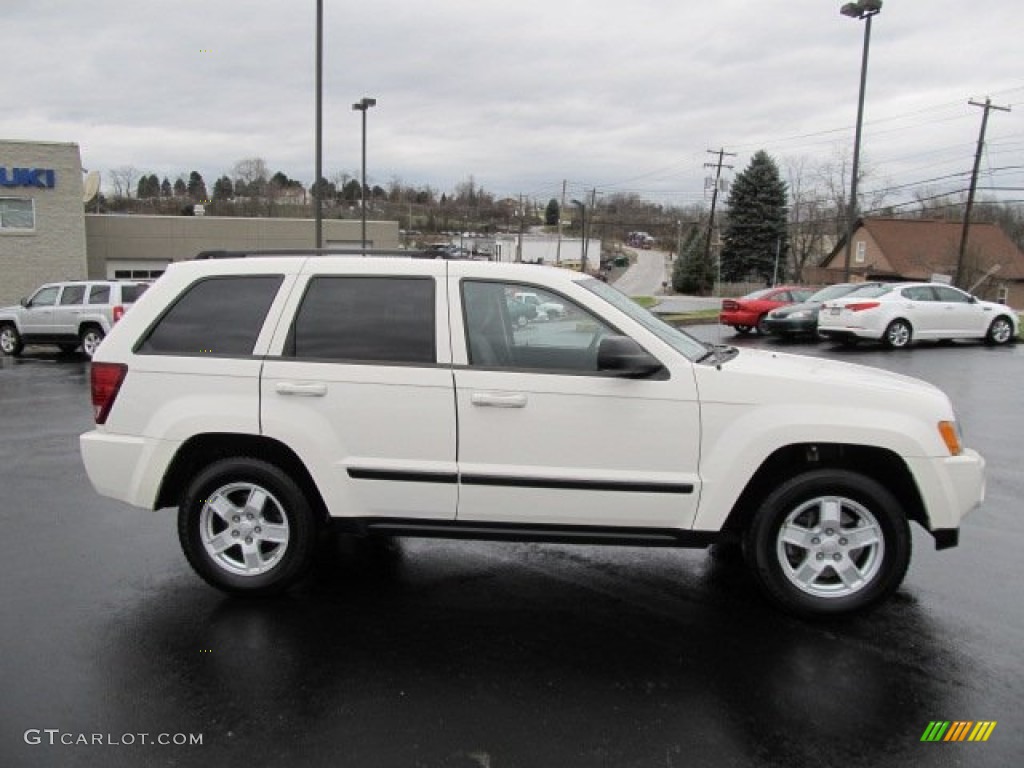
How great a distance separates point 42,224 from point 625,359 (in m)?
36.5

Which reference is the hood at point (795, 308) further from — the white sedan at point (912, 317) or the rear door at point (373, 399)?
the rear door at point (373, 399)

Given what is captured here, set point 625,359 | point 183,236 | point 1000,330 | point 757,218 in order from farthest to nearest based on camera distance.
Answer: point 757,218, point 183,236, point 1000,330, point 625,359

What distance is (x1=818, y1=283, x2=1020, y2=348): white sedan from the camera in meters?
18.6

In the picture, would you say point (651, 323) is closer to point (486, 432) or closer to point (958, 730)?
point (486, 432)

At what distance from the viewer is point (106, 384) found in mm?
4527

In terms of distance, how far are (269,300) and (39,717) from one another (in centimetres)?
225

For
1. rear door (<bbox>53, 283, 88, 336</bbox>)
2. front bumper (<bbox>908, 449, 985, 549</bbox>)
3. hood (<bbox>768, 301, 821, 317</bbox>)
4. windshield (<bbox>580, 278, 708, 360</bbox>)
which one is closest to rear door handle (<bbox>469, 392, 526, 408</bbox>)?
windshield (<bbox>580, 278, 708, 360</bbox>)

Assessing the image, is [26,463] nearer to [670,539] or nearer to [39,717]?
[39,717]

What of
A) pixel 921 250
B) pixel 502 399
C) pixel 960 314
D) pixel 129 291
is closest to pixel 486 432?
pixel 502 399

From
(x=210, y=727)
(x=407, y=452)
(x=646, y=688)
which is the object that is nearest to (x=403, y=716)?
(x=210, y=727)

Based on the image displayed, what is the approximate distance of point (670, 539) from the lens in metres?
4.25

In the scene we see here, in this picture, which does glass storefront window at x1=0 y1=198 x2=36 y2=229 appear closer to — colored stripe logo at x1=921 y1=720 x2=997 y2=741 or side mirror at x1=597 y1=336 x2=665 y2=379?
side mirror at x1=597 y1=336 x2=665 y2=379

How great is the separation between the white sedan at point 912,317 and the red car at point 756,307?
357 cm

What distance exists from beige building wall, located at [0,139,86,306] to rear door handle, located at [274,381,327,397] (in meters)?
34.8
